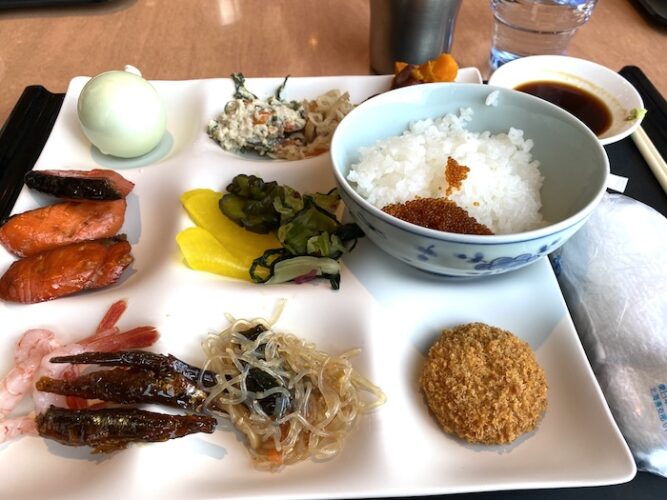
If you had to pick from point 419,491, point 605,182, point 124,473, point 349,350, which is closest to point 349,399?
point 349,350

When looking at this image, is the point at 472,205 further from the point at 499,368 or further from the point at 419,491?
the point at 419,491

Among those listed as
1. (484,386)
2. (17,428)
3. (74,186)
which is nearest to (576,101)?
(484,386)

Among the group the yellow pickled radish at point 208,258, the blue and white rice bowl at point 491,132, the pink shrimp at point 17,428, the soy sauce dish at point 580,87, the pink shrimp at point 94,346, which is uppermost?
the blue and white rice bowl at point 491,132

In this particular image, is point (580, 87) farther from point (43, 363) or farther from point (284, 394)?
point (43, 363)

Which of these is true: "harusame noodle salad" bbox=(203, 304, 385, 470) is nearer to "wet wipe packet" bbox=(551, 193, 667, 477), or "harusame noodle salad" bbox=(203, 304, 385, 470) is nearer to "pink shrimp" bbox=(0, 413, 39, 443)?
"pink shrimp" bbox=(0, 413, 39, 443)

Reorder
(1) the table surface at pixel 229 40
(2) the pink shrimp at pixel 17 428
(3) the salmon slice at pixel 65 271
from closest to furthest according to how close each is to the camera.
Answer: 1. (2) the pink shrimp at pixel 17 428
2. (3) the salmon slice at pixel 65 271
3. (1) the table surface at pixel 229 40

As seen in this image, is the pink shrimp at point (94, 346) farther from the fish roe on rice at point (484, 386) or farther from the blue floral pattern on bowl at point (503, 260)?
the blue floral pattern on bowl at point (503, 260)

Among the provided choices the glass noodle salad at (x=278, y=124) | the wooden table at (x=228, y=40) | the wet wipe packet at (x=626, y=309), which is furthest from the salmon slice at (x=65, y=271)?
the wet wipe packet at (x=626, y=309)

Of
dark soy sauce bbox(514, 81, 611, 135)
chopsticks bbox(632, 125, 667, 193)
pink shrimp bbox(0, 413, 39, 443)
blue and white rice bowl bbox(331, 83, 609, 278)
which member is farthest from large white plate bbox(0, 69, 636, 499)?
dark soy sauce bbox(514, 81, 611, 135)
